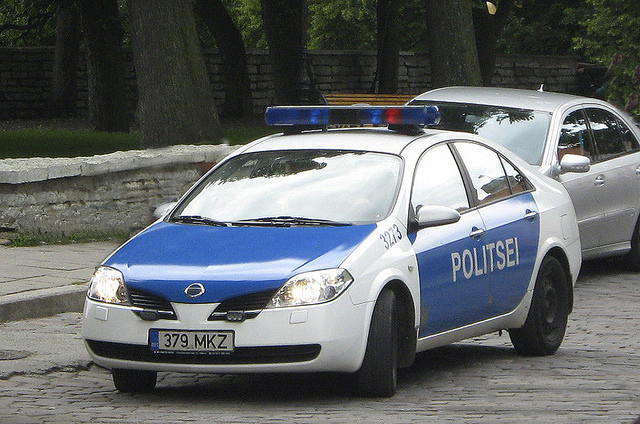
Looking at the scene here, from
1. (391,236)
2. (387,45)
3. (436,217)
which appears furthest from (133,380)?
(387,45)

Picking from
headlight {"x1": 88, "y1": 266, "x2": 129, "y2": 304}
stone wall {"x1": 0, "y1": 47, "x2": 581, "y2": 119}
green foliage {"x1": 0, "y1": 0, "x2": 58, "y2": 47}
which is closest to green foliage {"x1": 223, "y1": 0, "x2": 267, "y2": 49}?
green foliage {"x1": 0, "y1": 0, "x2": 58, "y2": 47}

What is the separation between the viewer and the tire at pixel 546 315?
8.68m

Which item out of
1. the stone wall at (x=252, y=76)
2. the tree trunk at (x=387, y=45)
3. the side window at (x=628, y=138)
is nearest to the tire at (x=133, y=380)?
the side window at (x=628, y=138)

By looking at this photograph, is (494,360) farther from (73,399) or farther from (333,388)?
(73,399)

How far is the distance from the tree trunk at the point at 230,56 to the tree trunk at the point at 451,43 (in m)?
14.9

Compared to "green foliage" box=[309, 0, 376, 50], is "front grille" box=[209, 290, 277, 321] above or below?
above

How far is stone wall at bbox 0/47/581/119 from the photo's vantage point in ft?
126

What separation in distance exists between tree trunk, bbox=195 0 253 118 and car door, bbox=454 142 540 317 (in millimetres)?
26679

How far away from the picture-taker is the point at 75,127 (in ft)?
109

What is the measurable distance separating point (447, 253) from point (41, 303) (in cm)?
364

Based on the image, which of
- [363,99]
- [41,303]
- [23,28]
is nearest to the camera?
[41,303]

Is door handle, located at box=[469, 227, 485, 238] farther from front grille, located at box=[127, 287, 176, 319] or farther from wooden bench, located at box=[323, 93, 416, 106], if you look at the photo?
wooden bench, located at box=[323, 93, 416, 106]

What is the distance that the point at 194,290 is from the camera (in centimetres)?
688

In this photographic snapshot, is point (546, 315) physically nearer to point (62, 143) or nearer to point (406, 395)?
point (406, 395)
